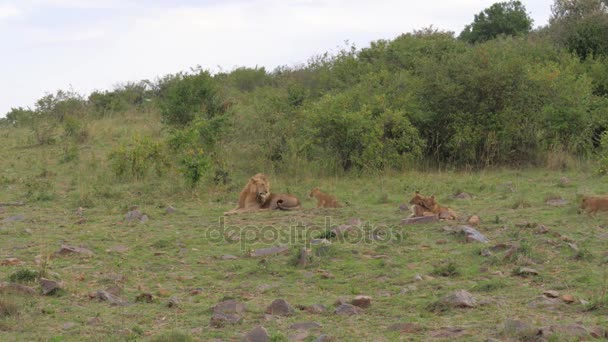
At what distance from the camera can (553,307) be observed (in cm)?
604

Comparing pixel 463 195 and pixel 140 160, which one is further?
pixel 140 160

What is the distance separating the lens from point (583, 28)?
2222 centimetres

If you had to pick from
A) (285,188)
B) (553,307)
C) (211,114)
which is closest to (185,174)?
(285,188)

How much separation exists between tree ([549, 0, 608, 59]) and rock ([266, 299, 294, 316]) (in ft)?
52.9

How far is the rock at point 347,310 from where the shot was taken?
20.1 feet

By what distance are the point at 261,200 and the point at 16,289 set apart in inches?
204

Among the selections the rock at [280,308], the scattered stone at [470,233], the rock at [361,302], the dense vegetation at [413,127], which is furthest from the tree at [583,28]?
the rock at [280,308]

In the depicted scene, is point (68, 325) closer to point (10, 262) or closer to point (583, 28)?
point (10, 262)

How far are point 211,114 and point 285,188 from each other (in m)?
6.84

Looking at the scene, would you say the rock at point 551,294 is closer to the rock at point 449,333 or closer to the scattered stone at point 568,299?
the scattered stone at point 568,299

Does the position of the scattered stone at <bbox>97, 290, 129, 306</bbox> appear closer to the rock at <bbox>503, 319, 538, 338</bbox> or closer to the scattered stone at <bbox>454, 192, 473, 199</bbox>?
the rock at <bbox>503, 319, 538, 338</bbox>

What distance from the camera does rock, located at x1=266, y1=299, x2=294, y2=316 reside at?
6.15 m

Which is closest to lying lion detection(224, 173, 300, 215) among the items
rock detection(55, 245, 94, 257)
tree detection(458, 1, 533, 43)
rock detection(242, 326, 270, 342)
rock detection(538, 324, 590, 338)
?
rock detection(55, 245, 94, 257)

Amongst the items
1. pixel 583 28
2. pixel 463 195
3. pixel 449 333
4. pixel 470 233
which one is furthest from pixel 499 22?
pixel 449 333
